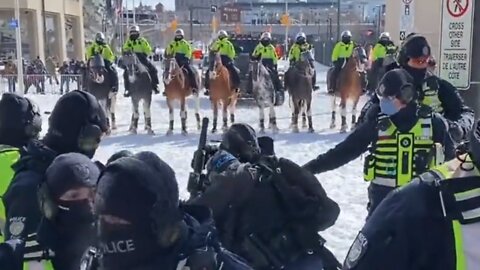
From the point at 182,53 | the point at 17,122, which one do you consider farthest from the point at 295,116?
the point at 17,122

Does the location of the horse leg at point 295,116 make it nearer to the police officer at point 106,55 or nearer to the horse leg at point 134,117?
the horse leg at point 134,117

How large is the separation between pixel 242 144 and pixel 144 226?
6.48ft

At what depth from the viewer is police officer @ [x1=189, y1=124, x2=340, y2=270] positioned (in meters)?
Answer: 3.76

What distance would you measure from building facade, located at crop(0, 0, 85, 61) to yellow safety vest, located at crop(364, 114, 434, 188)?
39362mm

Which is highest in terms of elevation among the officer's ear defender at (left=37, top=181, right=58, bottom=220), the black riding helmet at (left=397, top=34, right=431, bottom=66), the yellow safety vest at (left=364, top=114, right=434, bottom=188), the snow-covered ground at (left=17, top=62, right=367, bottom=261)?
the black riding helmet at (left=397, top=34, right=431, bottom=66)

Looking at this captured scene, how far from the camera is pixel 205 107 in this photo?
21.4 meters

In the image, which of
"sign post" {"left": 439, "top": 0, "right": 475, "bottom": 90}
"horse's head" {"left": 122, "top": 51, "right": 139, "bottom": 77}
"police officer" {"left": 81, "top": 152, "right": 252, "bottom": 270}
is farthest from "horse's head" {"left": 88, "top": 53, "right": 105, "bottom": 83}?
"police officer" {"left": 81, "top": 152, "right": 252, "bottom": 270}

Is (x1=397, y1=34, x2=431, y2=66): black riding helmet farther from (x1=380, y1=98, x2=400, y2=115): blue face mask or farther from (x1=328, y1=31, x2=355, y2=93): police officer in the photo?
(x1=328, y1=31, x2=355, y2=93): police officer

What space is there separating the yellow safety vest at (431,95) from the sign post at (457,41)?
992mm

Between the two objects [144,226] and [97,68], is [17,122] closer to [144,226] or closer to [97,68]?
[144,226]

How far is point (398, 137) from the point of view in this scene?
203 inches

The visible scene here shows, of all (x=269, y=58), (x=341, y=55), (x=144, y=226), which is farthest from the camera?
(x=269, y=58)

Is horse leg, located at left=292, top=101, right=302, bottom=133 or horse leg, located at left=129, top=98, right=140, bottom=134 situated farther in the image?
horse leg, located at left=292, top=101, right=302, bottom=133

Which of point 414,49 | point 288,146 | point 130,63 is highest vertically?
point 414,49
